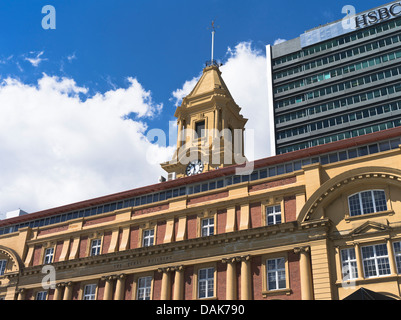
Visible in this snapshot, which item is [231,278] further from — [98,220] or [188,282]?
[98,220]

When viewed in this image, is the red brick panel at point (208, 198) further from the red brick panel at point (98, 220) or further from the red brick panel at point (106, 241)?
the red brick panel at point (106, 241)

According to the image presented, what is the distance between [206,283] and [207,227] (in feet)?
14.7

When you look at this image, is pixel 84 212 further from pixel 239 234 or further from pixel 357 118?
pixel 357 118

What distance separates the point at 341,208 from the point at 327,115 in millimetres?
62281

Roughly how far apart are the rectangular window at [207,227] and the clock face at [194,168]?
1675cm

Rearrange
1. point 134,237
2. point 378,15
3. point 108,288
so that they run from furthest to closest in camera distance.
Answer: point 378,15, point 134,237, point 108,288

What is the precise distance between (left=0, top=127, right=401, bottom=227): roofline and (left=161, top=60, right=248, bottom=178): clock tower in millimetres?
13004

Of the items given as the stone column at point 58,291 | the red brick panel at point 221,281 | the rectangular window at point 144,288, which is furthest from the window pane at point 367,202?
the stone column at point 58,291

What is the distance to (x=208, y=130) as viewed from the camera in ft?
192

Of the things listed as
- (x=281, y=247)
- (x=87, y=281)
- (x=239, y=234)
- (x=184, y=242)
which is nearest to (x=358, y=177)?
(x=281, y=247)

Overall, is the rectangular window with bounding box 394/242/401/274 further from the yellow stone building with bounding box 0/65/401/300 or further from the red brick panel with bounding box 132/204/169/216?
the red brick panel with bounding box 132/204/169/216

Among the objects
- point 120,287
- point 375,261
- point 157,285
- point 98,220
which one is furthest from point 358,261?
point 98,220

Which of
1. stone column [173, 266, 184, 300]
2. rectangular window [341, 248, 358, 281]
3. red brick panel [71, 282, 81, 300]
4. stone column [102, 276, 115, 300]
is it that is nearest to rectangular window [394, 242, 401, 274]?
rectangular window [341, 248, 358, 281]

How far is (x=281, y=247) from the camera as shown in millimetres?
33906
